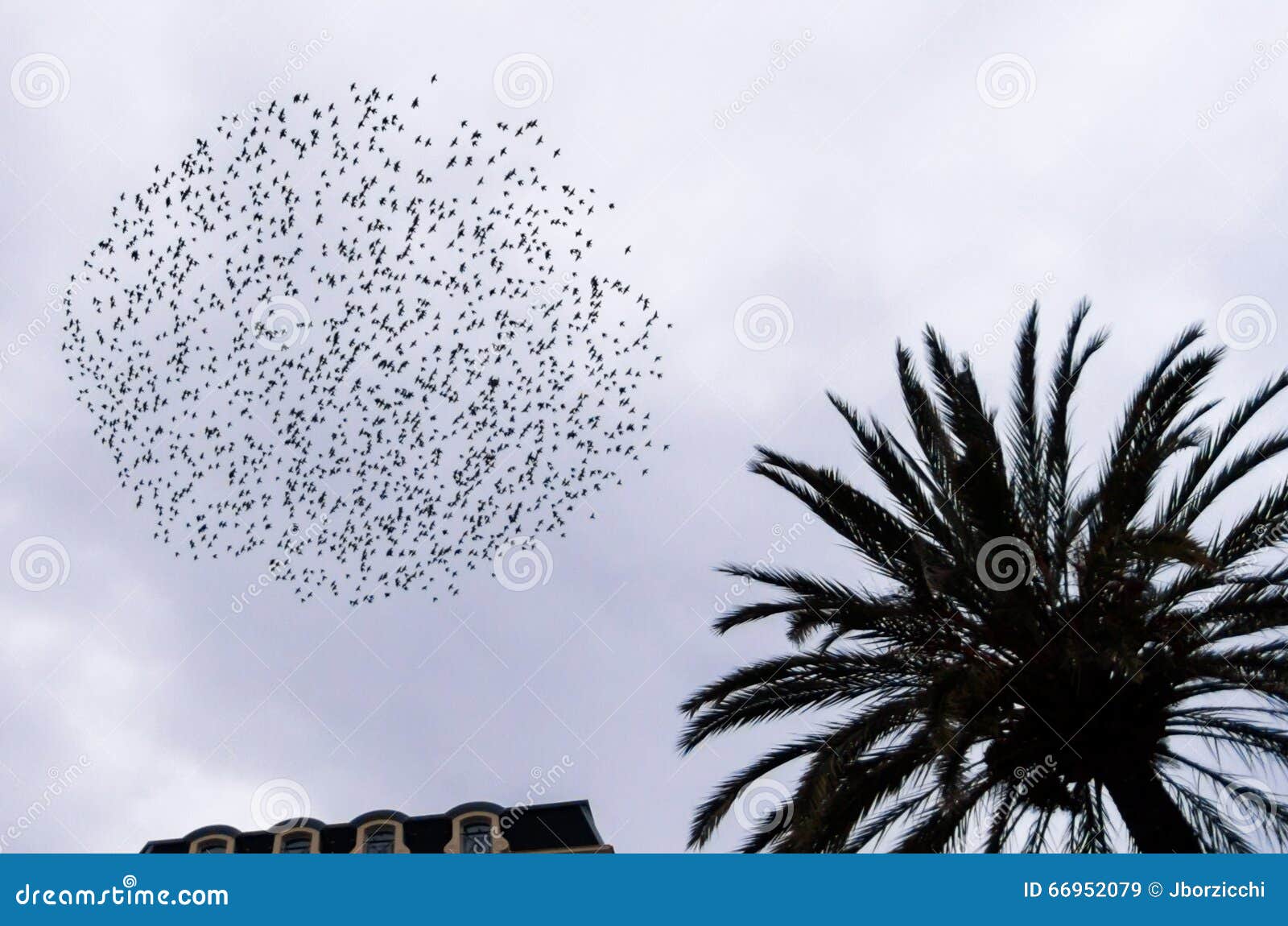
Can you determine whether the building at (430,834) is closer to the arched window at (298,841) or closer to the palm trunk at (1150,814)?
the arched window at (298,841)

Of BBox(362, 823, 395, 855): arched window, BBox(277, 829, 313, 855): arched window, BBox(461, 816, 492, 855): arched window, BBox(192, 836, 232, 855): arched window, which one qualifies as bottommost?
BBox(461, 816, 492, 855): arched window

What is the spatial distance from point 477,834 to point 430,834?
4.22 ft

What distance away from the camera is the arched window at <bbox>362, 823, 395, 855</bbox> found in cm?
3108

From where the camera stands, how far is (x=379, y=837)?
3134cm

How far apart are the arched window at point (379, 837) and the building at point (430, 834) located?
22 millimetres

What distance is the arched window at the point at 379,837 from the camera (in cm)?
3108

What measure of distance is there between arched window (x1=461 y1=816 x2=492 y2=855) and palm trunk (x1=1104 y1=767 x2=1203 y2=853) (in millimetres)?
22919

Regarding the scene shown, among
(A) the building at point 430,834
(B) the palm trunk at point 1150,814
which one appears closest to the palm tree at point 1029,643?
(B) the palm trunk at point 1150,814

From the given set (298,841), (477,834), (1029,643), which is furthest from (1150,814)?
(298,841)

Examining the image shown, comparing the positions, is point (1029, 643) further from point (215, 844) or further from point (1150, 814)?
point (215, 844)

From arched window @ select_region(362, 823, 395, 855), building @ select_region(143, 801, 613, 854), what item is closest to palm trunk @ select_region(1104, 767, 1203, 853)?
building @ select_region(143, 801, 613, 854)

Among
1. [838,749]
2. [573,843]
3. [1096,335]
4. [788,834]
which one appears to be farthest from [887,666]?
[573,843]

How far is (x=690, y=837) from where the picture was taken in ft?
36.0

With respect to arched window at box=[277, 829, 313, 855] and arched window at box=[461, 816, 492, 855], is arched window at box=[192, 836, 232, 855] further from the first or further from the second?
arched window at box=[461, 816, 492, 855]
